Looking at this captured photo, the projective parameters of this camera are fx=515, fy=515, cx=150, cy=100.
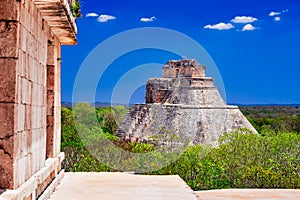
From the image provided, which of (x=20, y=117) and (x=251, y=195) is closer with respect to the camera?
(x=20, y=117)

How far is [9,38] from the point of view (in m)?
4.52

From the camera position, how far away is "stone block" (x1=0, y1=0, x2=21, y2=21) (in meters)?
4.46

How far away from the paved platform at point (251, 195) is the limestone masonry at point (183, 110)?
71.9 feet

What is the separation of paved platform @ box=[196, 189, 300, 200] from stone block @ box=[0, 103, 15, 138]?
4.95 m

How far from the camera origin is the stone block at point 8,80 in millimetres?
4473

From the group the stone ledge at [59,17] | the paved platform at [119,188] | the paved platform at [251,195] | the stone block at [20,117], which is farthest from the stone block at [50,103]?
the paved platform at [251,195]

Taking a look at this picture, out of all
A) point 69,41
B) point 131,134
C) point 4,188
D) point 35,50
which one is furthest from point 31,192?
point 131,134

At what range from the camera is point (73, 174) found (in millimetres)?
9828

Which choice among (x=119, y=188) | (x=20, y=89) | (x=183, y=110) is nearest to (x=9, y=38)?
(x=20, y=89)

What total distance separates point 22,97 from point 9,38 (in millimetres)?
647

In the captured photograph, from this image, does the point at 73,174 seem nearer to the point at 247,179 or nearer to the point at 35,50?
the point at 35,50

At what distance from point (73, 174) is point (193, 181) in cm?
Result: 564

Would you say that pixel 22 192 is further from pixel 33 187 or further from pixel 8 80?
pixel 8 80

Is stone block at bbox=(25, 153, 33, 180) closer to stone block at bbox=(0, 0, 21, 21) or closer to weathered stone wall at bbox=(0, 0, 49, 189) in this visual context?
weathered stone wall at bbox=(0, 0, 49, 189)
